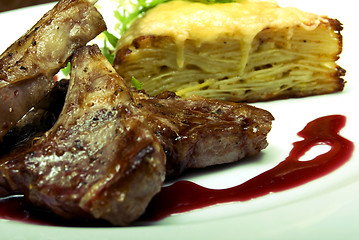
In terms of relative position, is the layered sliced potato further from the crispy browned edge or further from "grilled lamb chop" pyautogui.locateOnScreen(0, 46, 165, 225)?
"grilled lamb chop" pyautogui.locateOnScreen(0, 46, 165, 225)

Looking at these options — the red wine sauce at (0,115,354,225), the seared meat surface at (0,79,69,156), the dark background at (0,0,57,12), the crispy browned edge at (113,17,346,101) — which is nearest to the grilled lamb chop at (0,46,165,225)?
the red wine sauce at (0,115,354,225)

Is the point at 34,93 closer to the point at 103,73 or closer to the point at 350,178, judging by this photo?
the point at 103,73

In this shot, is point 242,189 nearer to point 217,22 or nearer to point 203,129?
point 203,129

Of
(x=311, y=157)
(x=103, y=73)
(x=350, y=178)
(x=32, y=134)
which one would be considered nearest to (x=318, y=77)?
(x=311, y=157)

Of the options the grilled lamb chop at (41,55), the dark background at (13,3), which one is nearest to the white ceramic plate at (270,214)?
the grilled lamb chop at (41,55)

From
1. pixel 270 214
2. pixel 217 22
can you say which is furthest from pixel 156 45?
pixel 270 214

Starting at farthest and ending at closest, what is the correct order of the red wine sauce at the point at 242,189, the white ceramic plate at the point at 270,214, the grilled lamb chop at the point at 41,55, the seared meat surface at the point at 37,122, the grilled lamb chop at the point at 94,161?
the seared meat surface at the point at 37,122, the grilled lamb chop at the point at 41,55, the red wine sauce at the point at 242,189, the grilled lamb chop at the point at 94,161, the white ceramic plate at the point at 270,214

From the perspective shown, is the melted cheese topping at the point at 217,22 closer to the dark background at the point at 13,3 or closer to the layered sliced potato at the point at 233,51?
the layered sliced potato at the point at 233,51
